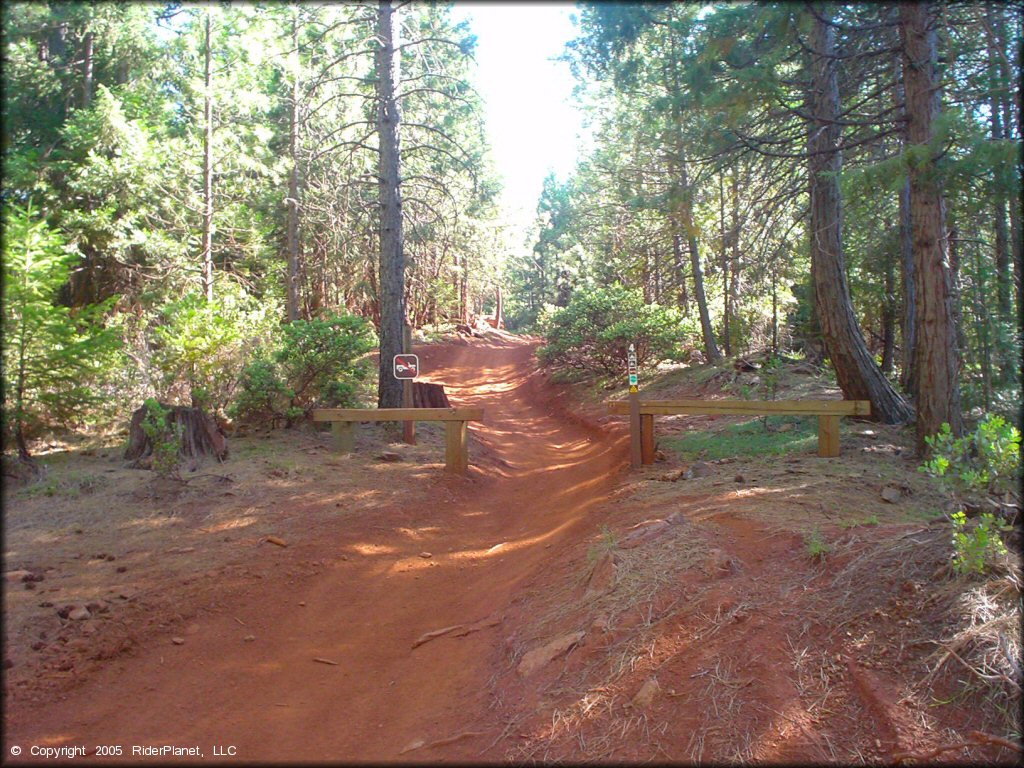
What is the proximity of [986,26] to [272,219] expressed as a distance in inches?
889

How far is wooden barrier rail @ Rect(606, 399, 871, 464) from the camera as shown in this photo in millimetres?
9586

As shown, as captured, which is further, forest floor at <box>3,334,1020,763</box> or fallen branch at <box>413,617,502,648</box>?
fallen branch at <box>413,617,502,648</box>

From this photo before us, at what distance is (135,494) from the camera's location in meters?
7.90

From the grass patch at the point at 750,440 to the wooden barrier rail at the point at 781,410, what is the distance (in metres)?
0.52

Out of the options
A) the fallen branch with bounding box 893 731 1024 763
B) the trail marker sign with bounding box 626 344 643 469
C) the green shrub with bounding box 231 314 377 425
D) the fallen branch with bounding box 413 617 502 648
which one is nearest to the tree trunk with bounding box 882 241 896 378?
the trail marker sign with bounding box 626 344 643 469

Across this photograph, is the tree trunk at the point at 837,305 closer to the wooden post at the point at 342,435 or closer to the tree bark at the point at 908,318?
the tree bark at the point at 908,318

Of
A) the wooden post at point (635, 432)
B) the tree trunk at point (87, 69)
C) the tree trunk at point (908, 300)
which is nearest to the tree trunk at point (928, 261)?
the tree trunk at point (908, 300)

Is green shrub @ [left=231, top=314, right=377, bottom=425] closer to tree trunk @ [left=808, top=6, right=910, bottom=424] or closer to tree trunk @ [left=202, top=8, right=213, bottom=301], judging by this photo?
tree trunk @ [left=808, top=6, right=910, bottom=424]

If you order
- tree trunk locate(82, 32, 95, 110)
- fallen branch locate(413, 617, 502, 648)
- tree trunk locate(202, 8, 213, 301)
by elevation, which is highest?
tree trunk locate(82, 32, 95, 110)

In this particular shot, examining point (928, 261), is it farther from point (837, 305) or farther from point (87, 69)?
point (87, 69)

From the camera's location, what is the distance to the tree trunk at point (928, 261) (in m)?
8.55

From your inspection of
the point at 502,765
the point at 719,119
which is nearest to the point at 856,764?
the point at 502,765

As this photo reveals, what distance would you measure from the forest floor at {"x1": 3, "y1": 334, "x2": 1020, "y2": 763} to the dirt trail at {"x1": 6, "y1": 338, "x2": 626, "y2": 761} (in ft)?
0.08

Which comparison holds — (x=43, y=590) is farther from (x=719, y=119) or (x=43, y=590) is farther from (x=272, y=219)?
(x=272, y=219)
